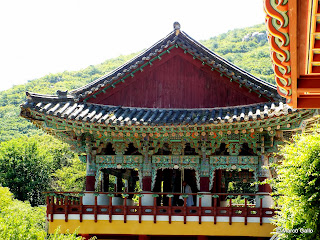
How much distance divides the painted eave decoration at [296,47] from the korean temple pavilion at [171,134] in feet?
24.7

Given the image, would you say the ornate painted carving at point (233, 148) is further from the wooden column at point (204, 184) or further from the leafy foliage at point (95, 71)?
the leafy foliage at point (95, 71)

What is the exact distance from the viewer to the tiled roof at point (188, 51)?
59.2 ft

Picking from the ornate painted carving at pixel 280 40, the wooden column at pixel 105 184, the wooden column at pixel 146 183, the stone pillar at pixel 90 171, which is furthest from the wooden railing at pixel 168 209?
the ornate painted carving at pixel 280 40

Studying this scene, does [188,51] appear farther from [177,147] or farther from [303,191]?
[303,191]

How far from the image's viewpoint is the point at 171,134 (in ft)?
57.6

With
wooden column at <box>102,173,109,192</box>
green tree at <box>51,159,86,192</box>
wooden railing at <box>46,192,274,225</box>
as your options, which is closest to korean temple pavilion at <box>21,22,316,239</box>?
wooden railing at <box>46,192,274,225</box>

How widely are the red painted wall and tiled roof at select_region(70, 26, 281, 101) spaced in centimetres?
29

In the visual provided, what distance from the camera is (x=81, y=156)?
19703 millimetres

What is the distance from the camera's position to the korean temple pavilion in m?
17.1

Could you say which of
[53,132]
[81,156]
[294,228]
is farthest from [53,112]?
[294,228]

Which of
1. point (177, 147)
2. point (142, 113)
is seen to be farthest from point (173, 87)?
point (177, 147)

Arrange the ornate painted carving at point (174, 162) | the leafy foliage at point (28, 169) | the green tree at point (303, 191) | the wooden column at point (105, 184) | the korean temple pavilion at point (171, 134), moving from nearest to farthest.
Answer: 1. the green tree at point (303, 191)
2. the korean temple pavilion at point (171, 134)
3. the ornate painted carving at point (174, 162)
4. the wooden column at point (105, 184)
5. the leafy foliage at point (28, 169)

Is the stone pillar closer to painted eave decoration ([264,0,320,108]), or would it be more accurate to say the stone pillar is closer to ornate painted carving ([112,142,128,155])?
ornate painted carving ([112,142,128,155])

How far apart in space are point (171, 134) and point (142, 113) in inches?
51.9
